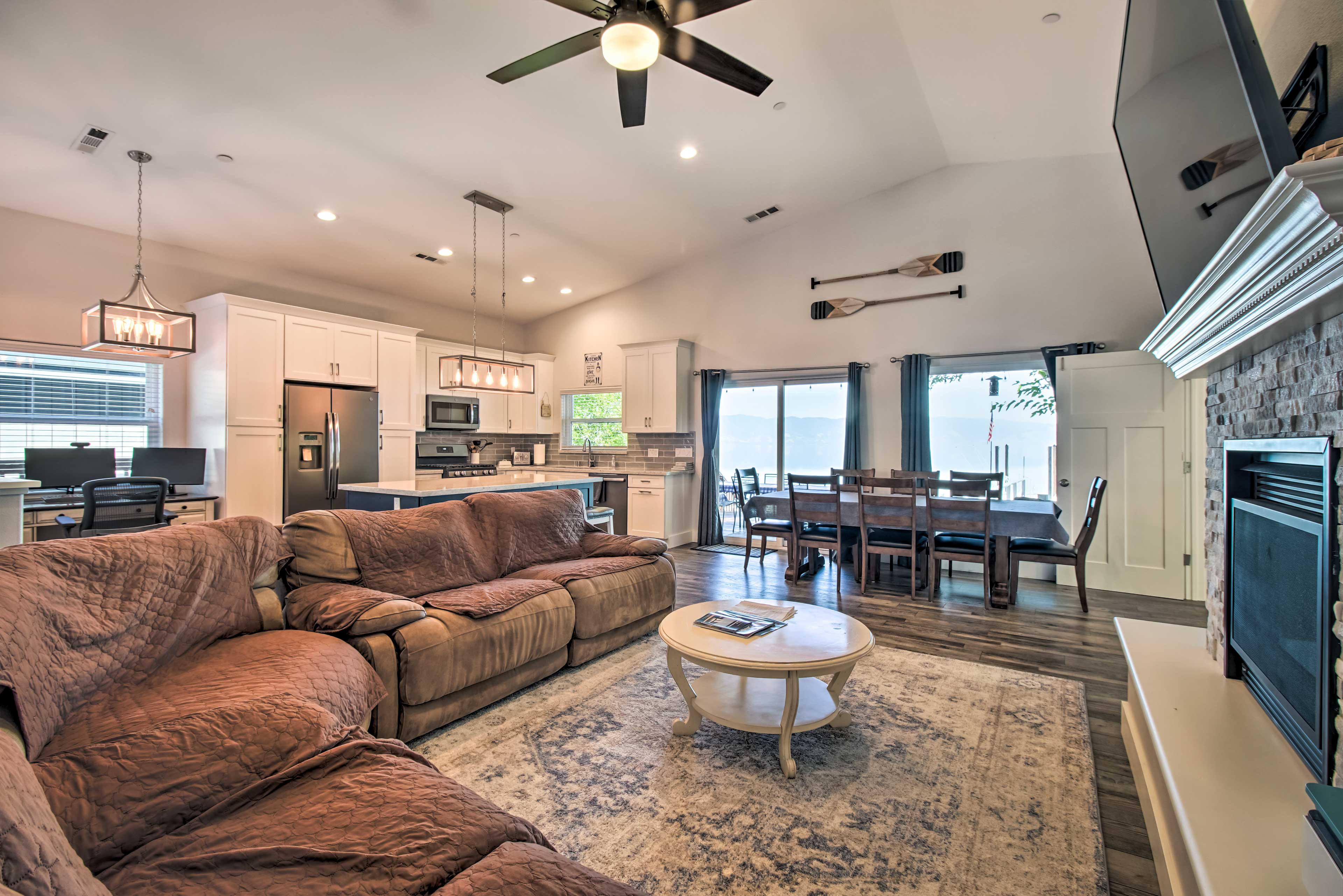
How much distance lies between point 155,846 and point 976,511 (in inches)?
174

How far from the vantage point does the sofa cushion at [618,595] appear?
2.99 m

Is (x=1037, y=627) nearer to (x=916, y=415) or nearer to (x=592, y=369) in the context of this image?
(x=916, y=415)

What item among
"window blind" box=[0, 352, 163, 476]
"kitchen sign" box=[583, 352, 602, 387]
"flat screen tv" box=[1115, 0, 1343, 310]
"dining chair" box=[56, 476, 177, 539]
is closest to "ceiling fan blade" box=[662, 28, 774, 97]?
"flat screen tv" box=[1115, 0, 1343, 310]

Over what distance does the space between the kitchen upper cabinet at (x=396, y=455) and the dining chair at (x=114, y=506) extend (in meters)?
2.13

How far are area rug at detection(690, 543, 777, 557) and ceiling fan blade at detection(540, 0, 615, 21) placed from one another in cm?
473

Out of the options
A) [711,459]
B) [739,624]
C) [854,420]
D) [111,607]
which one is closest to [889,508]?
[854,420]

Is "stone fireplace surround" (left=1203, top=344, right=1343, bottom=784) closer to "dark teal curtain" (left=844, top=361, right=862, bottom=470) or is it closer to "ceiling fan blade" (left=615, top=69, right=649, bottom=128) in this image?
"ceiling fan blade" (left=615, top=69, right=649, bottom=128)

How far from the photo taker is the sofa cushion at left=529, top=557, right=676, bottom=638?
2.99m

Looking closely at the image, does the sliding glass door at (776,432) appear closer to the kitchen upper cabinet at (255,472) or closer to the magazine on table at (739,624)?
the magazine on table at (739,624)

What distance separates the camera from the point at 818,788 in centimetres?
199

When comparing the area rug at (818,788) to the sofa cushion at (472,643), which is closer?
the area rug at (818,788)

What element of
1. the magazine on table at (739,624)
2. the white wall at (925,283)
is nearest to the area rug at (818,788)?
the magazine on table at (739,624)

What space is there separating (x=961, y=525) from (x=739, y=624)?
8.54 ft

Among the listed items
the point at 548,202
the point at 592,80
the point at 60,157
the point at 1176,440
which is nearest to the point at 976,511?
the point at 1176,440
